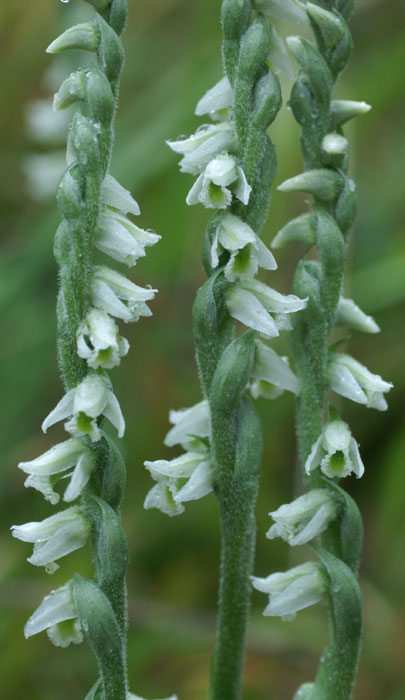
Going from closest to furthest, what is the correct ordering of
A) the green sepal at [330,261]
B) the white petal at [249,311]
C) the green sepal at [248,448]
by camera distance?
the white petal at [249,311] < the green sepal at [248,448] < the green sepal at [330,261]

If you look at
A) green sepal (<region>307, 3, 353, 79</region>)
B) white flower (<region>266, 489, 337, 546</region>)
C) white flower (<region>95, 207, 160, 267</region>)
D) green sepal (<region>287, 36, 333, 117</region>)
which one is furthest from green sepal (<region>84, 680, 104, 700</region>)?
green sepal (<region>307, 3, 353, 79</region>)

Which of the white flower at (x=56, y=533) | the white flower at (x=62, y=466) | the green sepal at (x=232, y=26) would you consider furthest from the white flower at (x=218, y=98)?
the white flower at (x=56, y=533)

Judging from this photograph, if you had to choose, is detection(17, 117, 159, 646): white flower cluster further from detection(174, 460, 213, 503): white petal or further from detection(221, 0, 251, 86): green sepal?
detection(221, 0, 251, 86): green sepal

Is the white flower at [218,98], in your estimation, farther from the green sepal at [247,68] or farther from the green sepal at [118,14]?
the green sepal at [118,14]

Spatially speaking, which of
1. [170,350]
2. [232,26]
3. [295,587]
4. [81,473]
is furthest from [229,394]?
[170,350]

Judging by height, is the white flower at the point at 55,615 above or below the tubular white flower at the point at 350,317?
below

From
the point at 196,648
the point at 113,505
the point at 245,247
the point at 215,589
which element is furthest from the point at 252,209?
the point at 215,589
